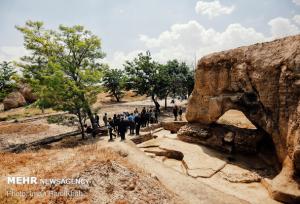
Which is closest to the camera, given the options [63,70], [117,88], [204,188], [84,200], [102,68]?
[84,200]

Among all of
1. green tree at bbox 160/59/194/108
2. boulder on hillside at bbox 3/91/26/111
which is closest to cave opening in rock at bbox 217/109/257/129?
green tree at bbox 160/59/194/108

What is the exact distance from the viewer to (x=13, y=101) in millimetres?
45969

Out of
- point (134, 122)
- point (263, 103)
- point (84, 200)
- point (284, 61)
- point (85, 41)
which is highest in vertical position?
point (85, 41)

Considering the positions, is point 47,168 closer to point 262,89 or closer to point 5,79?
point 262,89

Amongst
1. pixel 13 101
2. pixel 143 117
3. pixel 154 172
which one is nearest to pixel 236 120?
pixel 143 117

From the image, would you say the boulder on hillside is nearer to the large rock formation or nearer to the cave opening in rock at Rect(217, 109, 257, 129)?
the large rock formation

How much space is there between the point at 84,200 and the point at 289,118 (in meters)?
11.7

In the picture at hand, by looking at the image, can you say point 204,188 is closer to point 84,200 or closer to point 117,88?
point 84,200

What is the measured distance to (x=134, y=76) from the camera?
35.5m

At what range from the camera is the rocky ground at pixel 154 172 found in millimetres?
9664

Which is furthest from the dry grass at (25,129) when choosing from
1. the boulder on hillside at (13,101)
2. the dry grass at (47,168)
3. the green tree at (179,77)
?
the green tree at (179,77)

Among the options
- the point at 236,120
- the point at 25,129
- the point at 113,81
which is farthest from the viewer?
the point at 113,81

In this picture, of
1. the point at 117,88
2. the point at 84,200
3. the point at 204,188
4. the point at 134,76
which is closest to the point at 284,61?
the point at 204,188

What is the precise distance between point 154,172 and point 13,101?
143 feet
